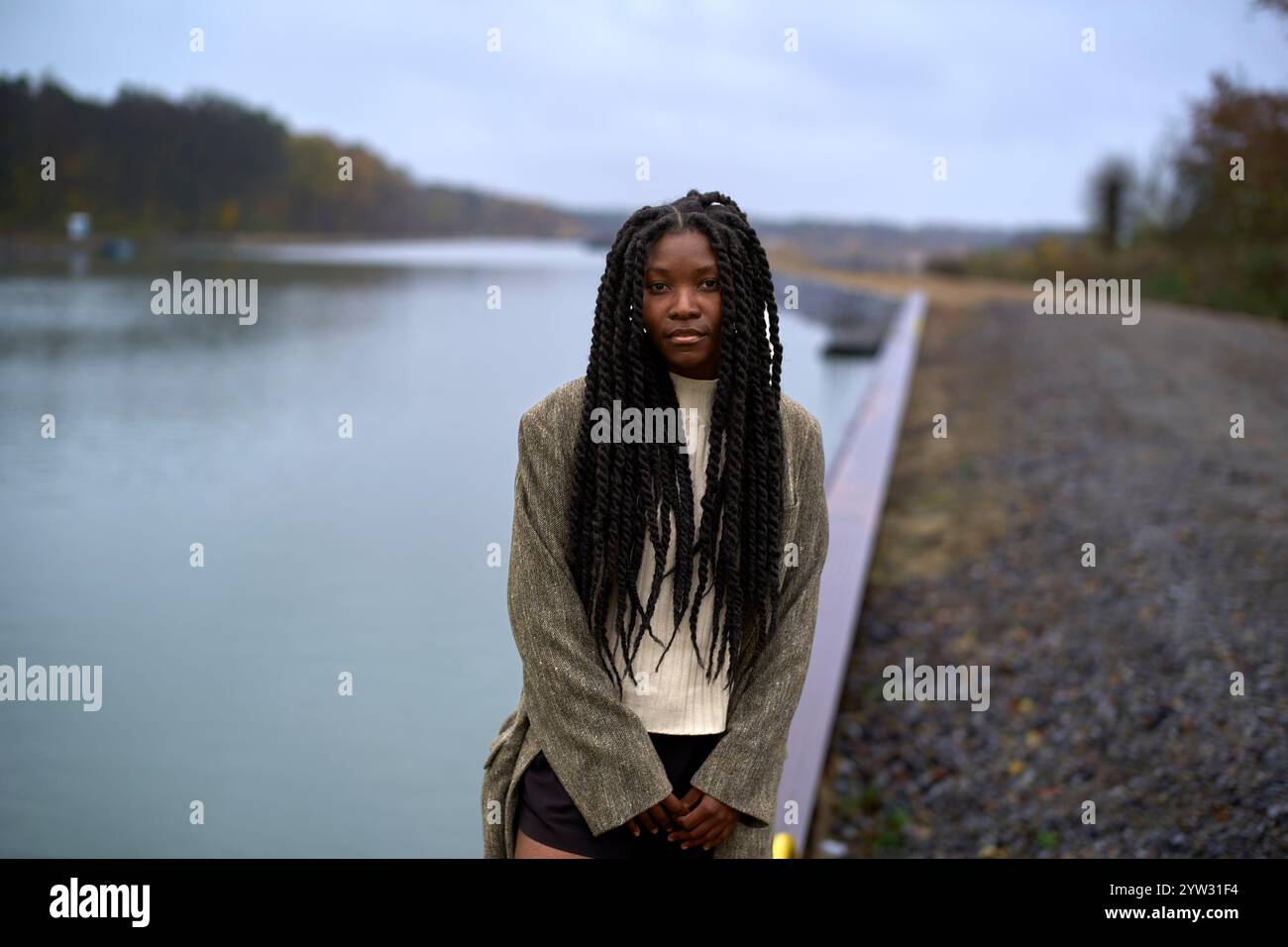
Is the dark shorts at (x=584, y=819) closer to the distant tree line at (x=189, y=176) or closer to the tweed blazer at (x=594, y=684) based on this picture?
the tweed blazer at (x=594, y=684)

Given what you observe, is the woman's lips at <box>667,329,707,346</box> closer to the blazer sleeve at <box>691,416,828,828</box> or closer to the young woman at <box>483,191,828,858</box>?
the young woman at <box>483,191,828,858</box>

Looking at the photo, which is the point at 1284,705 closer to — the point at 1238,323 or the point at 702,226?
the point at 702,226

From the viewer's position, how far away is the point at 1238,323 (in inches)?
693

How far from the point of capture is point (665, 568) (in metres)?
1.67

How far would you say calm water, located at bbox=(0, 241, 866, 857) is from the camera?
4242 millimetres

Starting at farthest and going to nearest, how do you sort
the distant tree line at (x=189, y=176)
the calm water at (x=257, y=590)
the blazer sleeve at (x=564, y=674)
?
1. the distant tree line at (x=189, y=176)
2. the calm water at (x=257, y=590)
3. the blazer sleeve at (x=564, y=674)

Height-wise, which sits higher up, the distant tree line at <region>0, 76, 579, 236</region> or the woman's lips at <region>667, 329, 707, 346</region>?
the distant tree line at <region>0, 76, 579, 236</region>

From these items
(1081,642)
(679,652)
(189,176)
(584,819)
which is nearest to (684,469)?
(679,652)

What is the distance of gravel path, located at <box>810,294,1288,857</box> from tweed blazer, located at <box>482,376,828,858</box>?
6.40ft

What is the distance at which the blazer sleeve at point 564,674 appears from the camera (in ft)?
5.25

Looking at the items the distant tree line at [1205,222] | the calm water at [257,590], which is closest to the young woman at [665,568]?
the calm water at [257,590]

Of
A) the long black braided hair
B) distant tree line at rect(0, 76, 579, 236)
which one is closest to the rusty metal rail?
the long black braided hair
